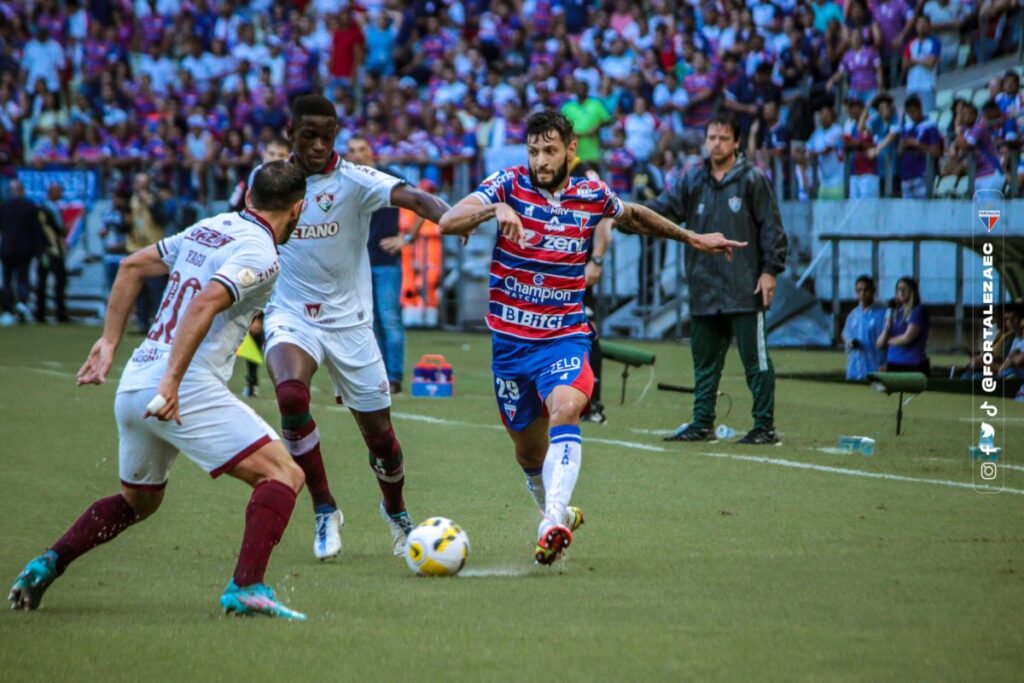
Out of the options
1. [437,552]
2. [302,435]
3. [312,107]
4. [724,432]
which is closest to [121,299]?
[302,435]

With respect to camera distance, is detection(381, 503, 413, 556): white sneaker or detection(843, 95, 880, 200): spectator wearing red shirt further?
detection(843, 95, 880, 200): spectator wearing red shirt

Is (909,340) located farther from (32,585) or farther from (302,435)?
(32,585)

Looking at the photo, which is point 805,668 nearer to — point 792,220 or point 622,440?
point 622,440

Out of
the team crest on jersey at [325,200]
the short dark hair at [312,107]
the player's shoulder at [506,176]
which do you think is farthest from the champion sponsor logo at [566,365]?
the short dark hair at [312,107]

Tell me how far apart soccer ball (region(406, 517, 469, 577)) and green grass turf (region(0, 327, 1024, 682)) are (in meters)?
0.09

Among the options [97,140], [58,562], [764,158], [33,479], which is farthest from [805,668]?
[97,140]

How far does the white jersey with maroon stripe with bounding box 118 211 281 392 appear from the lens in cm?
572

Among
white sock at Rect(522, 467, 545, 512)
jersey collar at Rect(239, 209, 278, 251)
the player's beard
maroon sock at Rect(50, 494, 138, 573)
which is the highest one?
the player's beard

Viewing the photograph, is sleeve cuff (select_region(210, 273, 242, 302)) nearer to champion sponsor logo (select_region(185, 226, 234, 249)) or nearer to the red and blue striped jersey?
champion sponsor logo (select_region(185, 226, 234, 249))

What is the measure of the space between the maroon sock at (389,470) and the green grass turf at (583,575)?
0.79 feet

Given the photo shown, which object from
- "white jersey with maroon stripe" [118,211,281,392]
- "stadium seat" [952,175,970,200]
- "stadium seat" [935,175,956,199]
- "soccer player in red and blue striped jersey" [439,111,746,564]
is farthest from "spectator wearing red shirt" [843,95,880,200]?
"white jersey with maroon stripe" [118,211,281,392]

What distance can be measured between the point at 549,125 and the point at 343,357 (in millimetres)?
1545

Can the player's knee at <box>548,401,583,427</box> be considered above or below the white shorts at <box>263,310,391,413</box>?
below

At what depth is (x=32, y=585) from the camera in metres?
5.85
